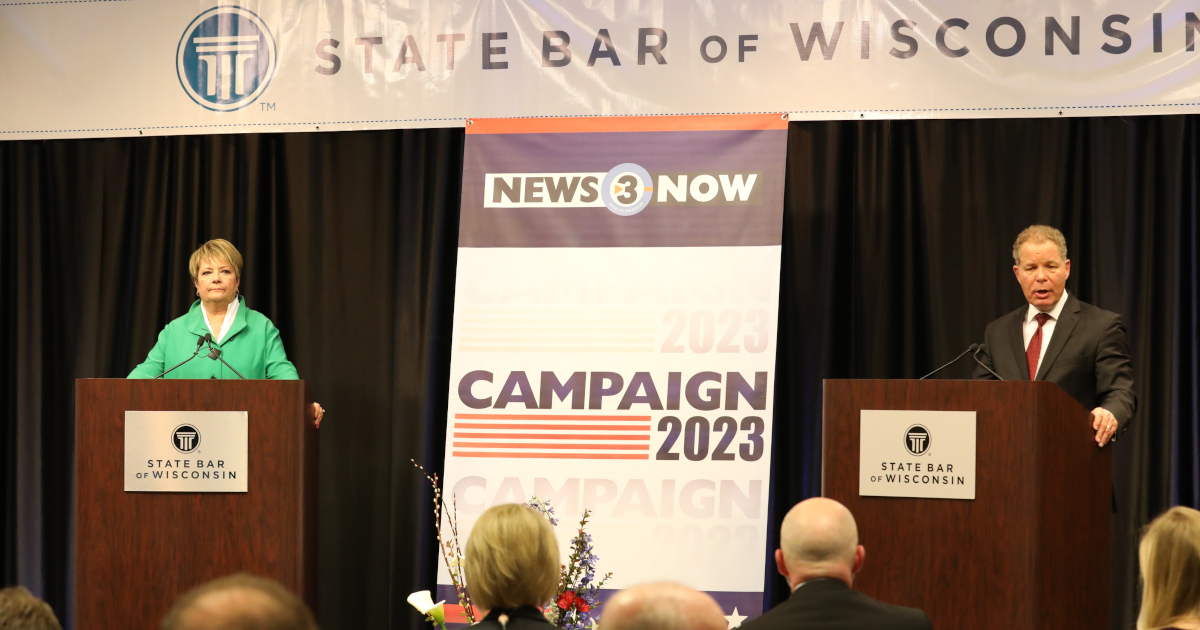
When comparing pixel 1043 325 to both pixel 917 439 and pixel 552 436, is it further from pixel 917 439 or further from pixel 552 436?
pixel 552 436

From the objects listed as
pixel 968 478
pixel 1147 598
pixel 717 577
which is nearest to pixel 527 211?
pixel 717 577

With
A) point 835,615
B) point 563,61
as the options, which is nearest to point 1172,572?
point 835,615

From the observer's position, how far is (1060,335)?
384cm

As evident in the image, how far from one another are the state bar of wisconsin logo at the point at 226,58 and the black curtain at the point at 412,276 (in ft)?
1.02

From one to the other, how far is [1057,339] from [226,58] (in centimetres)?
360

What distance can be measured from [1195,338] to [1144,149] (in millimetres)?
785

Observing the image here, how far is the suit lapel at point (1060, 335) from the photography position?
12.6 ft

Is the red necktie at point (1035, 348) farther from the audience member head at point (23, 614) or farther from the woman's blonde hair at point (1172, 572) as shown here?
the audience member head at point (23, 614)

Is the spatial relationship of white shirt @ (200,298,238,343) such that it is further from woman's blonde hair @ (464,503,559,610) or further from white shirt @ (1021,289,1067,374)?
white shirt @ (1021,289,1067,374)

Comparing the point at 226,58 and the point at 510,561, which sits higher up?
the point at 226,58

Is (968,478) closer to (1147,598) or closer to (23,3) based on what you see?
(1147,598)

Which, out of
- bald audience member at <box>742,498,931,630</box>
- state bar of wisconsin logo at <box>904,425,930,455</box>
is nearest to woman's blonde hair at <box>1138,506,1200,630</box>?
bald audience member at <box>742,498,931,630</box>

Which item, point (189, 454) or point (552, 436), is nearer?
point (189, 454)

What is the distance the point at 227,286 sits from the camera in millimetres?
4625
